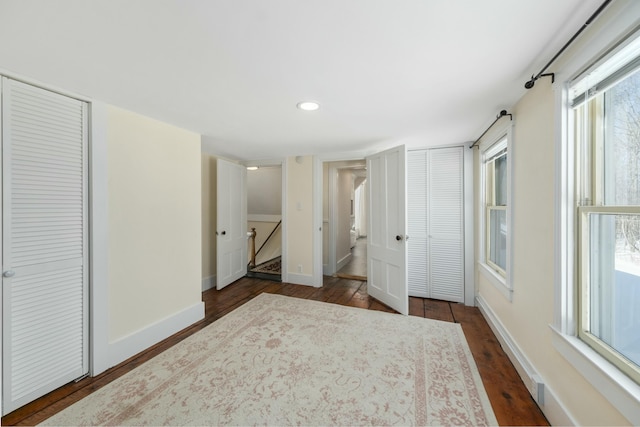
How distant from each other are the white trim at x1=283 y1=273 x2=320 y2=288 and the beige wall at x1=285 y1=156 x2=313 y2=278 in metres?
0.02

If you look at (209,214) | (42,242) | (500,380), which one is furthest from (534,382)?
(209,214)

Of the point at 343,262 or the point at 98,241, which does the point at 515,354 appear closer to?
the point at 98,241

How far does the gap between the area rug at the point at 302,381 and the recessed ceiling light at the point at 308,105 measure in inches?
81.0

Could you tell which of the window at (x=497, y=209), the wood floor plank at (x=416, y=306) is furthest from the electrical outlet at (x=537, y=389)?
the wood floor plank at (x=416, y=306)

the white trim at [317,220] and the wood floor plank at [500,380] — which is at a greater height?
the white trim at [317,220]

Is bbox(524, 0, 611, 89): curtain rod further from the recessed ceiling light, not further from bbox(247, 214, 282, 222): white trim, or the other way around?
bbox(247, 214, 282, 222): white trim

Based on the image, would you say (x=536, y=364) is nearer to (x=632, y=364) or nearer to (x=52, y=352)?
(x=632, y=364)

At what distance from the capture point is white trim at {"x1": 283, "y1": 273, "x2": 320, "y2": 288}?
13.2 feet

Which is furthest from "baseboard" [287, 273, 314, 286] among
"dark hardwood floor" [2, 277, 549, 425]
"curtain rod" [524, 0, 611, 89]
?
"curtain rod" [524, 0, 611, 89]

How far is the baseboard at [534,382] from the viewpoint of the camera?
1.36 meters

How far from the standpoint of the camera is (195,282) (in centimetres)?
279

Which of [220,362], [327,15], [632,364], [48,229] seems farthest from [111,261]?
[632,364]

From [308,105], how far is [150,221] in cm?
176

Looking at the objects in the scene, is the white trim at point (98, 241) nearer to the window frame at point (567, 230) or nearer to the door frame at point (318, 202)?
the door frame at point (318, 202)
